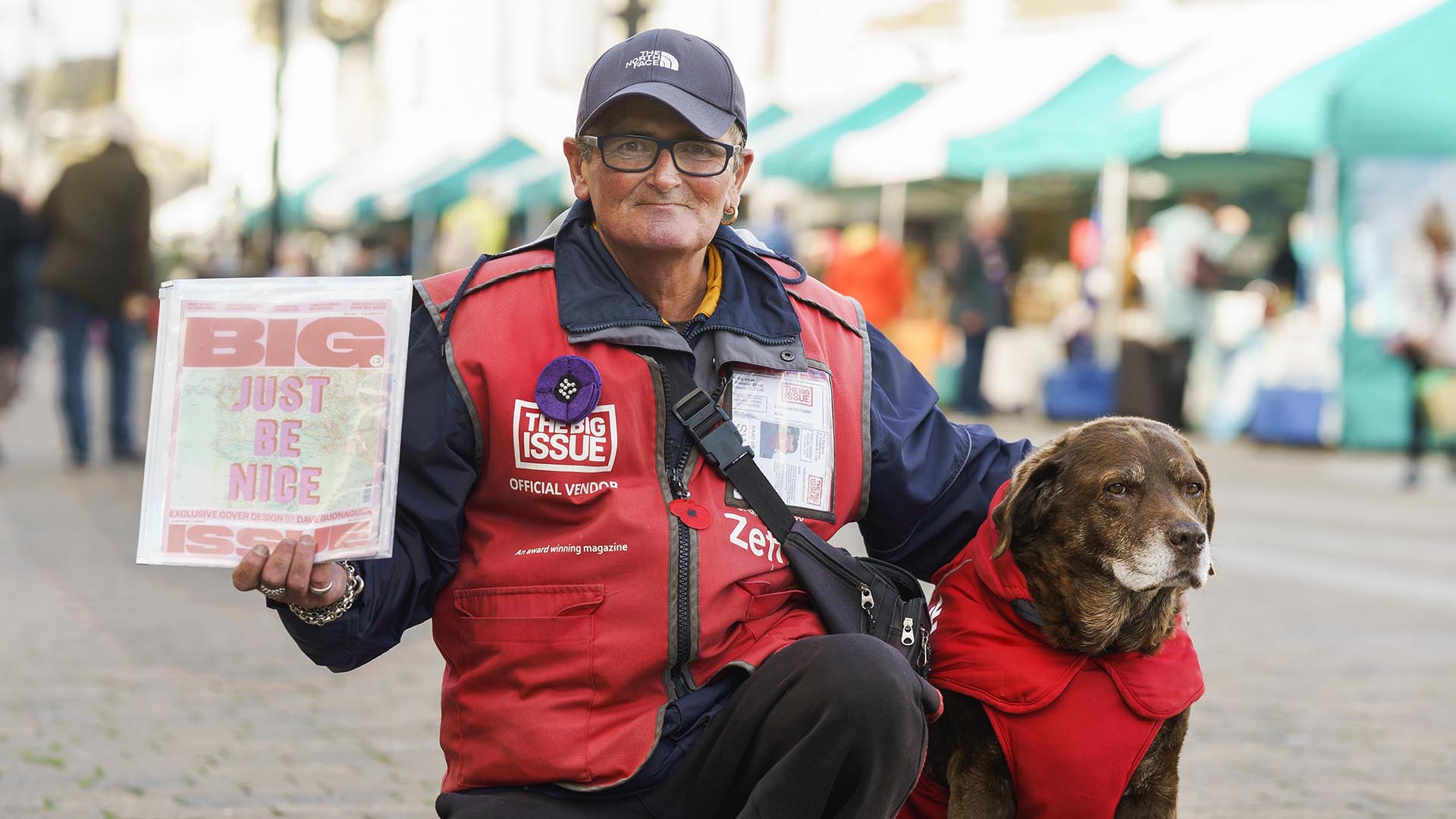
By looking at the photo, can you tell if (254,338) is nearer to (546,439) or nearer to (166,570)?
(546,439)

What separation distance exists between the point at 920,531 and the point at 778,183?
18.4m

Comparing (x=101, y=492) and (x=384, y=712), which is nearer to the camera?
(x=384, y=712)

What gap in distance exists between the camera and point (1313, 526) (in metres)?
10.4

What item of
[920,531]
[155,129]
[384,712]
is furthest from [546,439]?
[155,129]

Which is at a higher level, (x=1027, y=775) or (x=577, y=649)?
(x=577, y=649)

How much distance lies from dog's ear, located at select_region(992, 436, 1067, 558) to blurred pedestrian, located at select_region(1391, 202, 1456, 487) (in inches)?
390

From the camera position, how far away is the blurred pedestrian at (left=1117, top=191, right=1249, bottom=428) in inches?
615

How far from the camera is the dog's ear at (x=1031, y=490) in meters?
3.37

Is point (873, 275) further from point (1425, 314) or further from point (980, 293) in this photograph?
point (1425, 314)

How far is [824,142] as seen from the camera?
1958cm

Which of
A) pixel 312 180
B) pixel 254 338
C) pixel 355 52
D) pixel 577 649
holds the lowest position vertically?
pixel 577 649

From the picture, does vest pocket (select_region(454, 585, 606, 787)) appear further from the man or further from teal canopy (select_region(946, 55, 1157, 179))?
teal canopy (select_region(946, 55, 1157, 179))

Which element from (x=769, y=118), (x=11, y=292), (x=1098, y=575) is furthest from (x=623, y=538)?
(x=769, y=118)

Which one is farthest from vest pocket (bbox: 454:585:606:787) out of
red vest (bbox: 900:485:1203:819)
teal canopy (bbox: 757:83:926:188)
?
teal canopy (bbox: 757:83:926:188)
